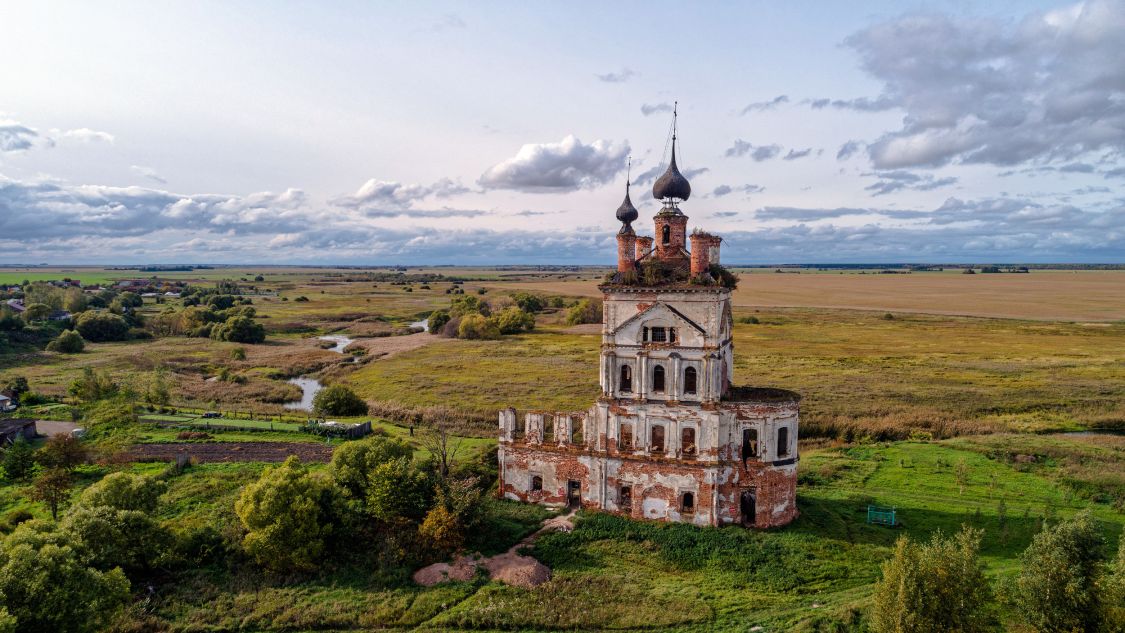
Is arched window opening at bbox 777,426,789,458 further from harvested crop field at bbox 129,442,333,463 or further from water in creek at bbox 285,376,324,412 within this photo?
water in creek at bbox 285,376,324,412

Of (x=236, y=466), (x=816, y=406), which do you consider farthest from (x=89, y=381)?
(x=816, y=406)

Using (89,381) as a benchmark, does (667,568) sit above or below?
below

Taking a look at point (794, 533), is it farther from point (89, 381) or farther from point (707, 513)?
point (89, 381)

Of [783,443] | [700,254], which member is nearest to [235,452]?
[700,254]

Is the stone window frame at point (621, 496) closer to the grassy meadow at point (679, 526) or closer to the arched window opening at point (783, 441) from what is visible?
the grassy meadow at point (679, 526)

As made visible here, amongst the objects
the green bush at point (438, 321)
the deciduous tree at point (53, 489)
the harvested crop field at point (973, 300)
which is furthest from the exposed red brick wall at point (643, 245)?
the harvested crop field at point (973, 300)

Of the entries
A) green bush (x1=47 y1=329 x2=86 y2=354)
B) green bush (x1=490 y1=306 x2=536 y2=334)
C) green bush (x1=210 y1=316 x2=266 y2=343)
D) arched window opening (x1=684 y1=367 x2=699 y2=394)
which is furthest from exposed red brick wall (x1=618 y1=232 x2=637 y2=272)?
green bush (x1=47 y1=329 x2=86 y2=354)
